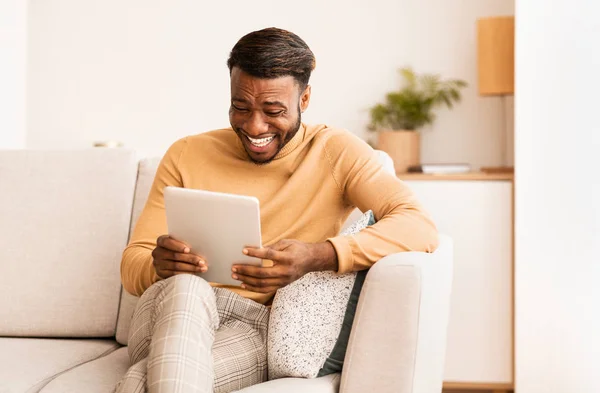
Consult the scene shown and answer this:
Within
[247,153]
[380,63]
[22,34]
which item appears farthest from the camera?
[22,34]

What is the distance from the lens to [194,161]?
1917 millimetres

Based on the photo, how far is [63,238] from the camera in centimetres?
216

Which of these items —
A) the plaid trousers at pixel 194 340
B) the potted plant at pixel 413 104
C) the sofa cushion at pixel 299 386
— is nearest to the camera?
the plaid trousers at pixel 194 340

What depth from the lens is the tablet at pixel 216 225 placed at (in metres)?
1.50

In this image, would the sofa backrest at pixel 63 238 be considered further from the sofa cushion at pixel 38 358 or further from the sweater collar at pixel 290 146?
the sweater collar at pixel 290 146

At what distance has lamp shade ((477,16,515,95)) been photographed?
2799mm

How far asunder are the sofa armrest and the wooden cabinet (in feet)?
3.98

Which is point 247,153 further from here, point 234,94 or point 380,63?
point 380,63

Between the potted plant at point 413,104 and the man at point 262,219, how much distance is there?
133 cm

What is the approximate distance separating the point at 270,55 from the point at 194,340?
0.71m
